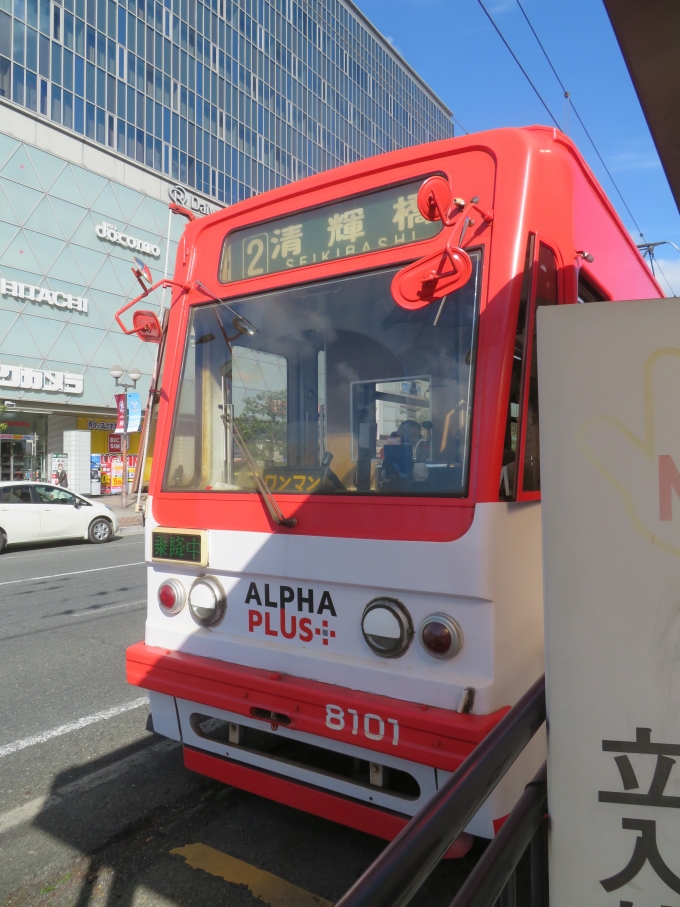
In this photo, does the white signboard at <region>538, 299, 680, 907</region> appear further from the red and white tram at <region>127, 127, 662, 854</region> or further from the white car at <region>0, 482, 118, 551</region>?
the white car at <region>0, 482, 118, 551</region>

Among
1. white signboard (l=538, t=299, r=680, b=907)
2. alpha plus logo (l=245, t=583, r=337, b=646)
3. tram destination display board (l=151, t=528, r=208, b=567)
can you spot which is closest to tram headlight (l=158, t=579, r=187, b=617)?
tram destination display board (l=151, t=528, r=208, b=567)

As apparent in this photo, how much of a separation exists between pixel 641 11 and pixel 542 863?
8.93 feet

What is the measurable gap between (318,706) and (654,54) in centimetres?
287

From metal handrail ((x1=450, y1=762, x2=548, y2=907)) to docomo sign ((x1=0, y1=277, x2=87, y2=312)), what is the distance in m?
28.5

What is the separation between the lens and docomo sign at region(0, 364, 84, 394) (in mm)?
25953

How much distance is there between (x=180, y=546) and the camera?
10.9 ft

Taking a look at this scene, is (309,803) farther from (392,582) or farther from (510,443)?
(510,443)

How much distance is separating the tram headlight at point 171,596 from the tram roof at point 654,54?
2.97 meters

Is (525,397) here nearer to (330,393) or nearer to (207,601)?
(330,393)

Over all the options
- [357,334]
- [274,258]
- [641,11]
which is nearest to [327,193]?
[274,258]

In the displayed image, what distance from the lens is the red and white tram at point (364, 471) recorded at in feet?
8.50

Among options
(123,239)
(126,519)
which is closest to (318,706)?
(126,519)

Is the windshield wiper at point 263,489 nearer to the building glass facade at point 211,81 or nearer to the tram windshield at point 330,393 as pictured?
the tram windshield at point 330,393

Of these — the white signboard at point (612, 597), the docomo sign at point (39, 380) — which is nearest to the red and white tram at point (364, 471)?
the white signboard at point (612, 597)
